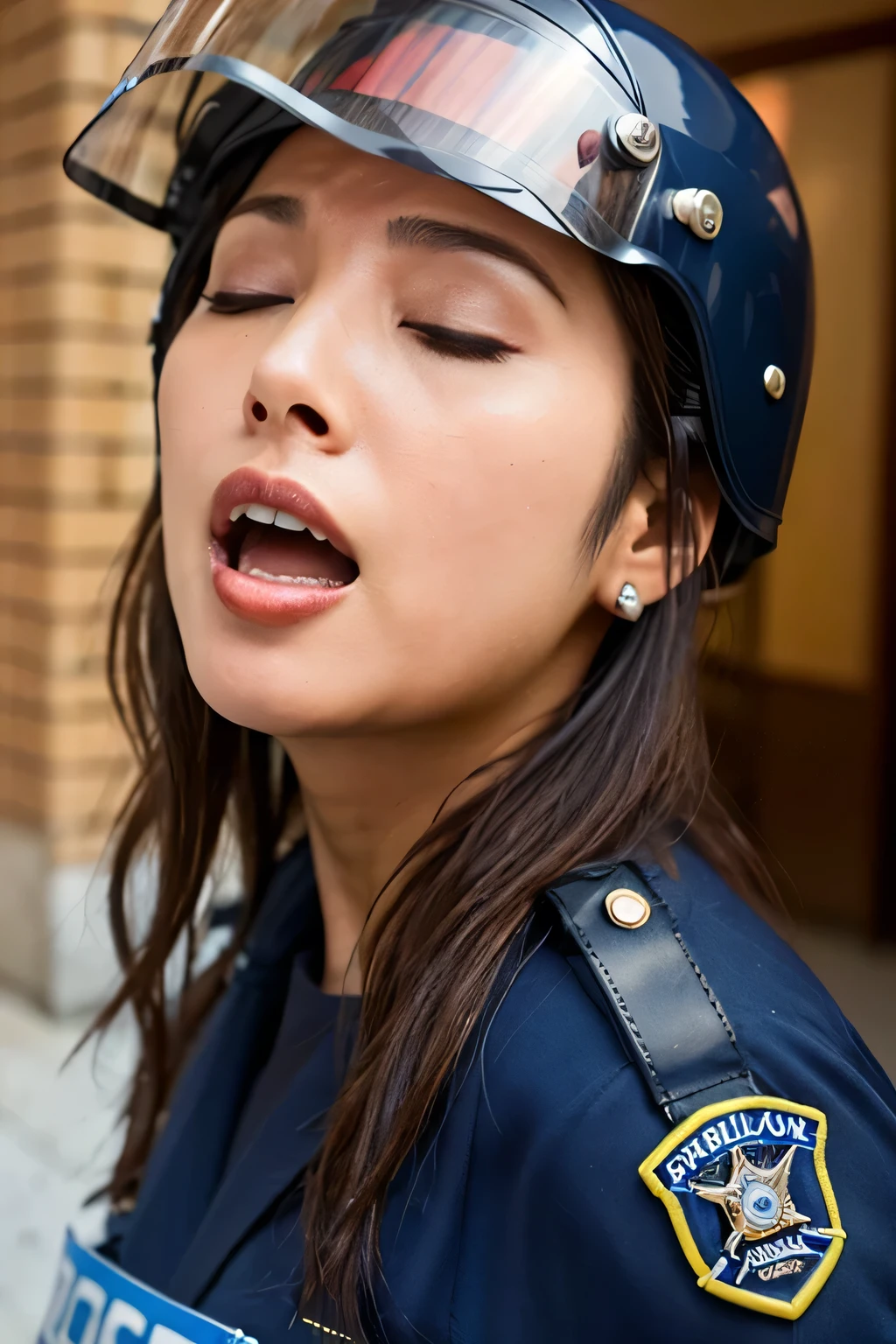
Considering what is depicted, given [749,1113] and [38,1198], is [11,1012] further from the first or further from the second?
[749,1113]

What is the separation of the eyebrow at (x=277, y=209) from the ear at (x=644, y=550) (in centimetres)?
35

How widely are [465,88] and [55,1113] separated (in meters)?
2.02

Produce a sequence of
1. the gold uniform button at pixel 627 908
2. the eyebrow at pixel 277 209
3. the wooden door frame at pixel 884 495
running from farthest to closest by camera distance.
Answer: the wooden door frame at pixel 884 495 < the eyebrow at pixel 277 209 < the gold uniform button at pixel 627 908

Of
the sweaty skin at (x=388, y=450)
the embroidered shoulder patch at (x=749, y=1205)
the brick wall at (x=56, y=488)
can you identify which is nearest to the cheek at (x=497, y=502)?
the sweaty skin at (x=388, y=450)

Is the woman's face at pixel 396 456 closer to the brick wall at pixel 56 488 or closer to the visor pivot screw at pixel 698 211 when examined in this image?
the visor pivot screw at pixel 698 211

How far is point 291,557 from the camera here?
3.16ft

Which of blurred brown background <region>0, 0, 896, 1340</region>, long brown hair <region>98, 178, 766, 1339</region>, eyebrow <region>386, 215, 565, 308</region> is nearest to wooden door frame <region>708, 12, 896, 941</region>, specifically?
blurred brown background <region>0, 0, 896, 1340</region>

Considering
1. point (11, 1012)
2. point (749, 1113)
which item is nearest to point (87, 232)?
point (11, 1012)

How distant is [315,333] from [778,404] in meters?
0.43

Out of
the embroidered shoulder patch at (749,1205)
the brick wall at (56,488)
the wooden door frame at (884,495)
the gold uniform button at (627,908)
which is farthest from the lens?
the brick wall at (56,488)

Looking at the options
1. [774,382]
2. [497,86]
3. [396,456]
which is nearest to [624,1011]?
[396,456]

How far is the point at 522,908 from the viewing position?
36.1 inches

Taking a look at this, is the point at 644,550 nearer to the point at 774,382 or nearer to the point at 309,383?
the point at 774,382

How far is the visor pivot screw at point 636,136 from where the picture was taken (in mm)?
911
